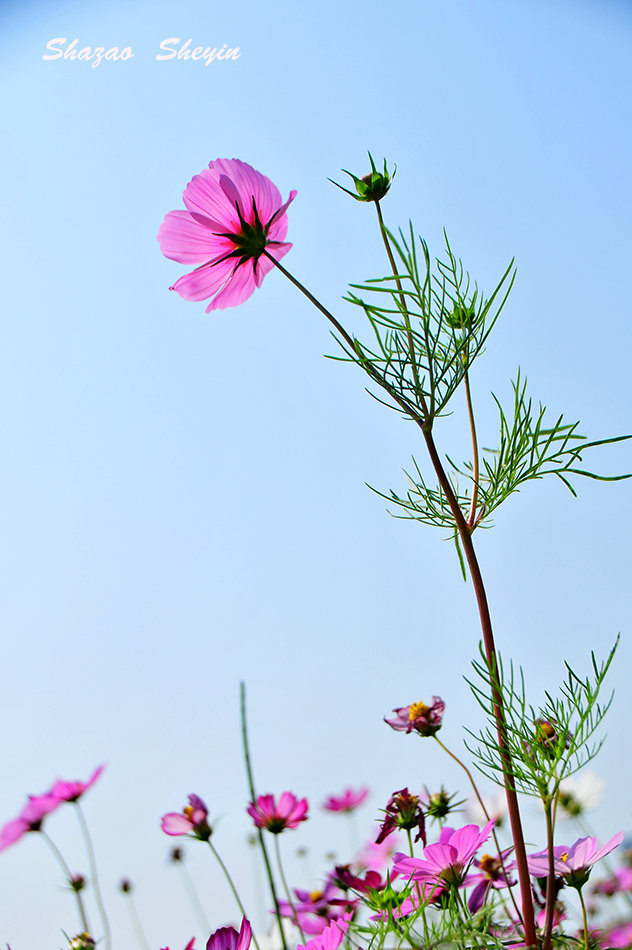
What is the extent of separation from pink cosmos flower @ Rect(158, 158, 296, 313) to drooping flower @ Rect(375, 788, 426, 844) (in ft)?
1.18

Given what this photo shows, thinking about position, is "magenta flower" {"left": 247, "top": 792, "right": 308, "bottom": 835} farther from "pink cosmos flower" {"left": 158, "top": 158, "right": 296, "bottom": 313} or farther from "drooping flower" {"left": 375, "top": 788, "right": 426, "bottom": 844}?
"pink cosmos flower" {"left": 158, "top": 158, "right": 296, "bottom": 313}

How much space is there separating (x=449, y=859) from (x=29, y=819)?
0.72m

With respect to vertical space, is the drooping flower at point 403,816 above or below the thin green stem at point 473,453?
below

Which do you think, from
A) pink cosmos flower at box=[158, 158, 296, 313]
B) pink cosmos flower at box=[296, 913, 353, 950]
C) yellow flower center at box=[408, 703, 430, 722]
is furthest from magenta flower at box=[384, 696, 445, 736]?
pink cosmos flower at box=[158, 158, 296, 313]

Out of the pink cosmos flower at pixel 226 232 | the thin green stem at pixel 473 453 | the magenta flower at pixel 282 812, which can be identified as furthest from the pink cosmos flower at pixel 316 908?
the pink cosmos flower at pixel 226 232

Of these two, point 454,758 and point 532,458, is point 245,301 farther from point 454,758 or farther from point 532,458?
point 454,758

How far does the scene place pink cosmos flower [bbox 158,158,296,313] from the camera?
1.56 feet

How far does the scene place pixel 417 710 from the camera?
1.62ft

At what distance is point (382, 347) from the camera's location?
1.51 ft

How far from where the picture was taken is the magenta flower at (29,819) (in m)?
0.94

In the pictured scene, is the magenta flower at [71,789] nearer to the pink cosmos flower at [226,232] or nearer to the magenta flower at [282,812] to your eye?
the magenta flower at [282,812]

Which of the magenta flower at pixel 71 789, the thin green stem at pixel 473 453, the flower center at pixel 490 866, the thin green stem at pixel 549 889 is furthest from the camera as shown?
the magenta flower at pixel 71 789

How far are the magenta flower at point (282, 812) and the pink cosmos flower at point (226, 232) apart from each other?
42 cm

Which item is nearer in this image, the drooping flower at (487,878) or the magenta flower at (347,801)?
the drooping flower at (487,878)
